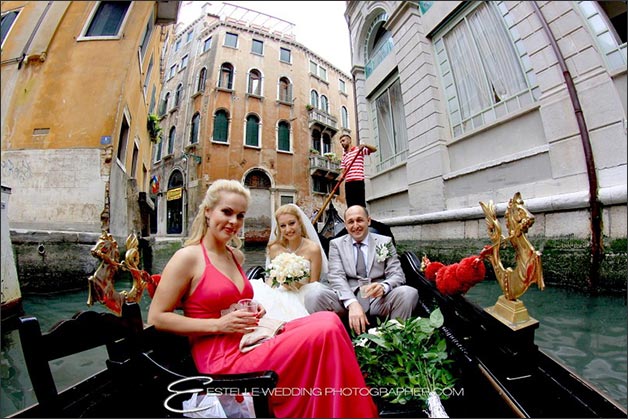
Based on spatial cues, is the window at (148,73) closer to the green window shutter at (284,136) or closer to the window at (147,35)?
the window at (147,35)

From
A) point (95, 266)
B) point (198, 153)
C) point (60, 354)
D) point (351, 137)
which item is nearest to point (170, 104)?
point (198, 153)

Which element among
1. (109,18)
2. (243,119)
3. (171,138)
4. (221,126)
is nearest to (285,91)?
(243,119)

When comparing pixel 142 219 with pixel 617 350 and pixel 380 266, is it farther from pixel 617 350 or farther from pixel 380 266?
pixel 617 350

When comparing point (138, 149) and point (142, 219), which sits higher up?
point (138, 149)

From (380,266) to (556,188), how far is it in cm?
97

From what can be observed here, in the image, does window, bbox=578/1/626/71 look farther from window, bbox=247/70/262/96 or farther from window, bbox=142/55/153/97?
window, bbox=142/55/153/97

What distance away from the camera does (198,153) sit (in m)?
1.15

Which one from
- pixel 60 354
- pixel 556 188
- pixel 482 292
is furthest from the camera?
pixel 482 292

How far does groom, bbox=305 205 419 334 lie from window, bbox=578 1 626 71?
1.06 meters

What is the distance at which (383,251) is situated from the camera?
1.36 metres

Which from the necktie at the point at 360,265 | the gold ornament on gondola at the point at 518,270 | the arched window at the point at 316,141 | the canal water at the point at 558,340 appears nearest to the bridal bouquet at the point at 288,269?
the canal water at the point at 558,340

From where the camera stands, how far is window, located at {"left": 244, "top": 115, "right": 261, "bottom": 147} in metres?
1.23

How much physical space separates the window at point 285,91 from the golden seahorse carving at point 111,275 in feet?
3.04

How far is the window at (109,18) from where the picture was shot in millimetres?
873
